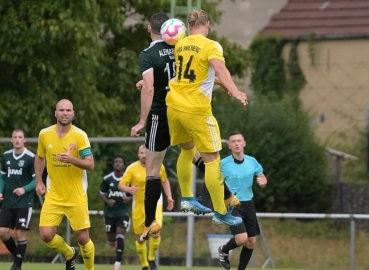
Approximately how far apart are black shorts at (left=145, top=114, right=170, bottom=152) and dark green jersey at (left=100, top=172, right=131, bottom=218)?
8165 millimetres

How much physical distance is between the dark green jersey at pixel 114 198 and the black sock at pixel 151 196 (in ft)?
25.8

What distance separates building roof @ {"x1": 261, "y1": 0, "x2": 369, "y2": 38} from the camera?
1426 inches

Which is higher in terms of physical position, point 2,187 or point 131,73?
point 131,73

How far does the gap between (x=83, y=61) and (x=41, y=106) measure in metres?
1.41

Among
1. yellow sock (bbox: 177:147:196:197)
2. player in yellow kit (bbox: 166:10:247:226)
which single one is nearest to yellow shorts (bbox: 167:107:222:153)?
player in yellow kit (bbox: 166:10:247:226)

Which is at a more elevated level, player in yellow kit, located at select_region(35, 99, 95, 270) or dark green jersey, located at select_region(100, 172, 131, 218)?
player in yellow kit, located at select_region(35, 99, 95, 270)

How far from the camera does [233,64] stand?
3088 cm

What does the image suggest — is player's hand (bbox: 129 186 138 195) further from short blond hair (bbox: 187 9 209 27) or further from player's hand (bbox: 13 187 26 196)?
short blond hair (bbox: 187 9 209 27)

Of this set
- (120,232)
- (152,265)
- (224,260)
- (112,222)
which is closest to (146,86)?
(224,260)

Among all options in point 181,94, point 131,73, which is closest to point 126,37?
point 131,73

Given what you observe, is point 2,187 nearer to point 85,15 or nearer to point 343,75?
point 85,15

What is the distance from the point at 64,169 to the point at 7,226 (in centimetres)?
403

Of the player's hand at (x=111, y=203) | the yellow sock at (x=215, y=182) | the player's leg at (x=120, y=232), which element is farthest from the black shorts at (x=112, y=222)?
the yellow sock at (x=215, y=182)

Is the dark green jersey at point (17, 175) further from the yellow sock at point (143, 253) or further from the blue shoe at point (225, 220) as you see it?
the blue shoe at point (225, 220)
